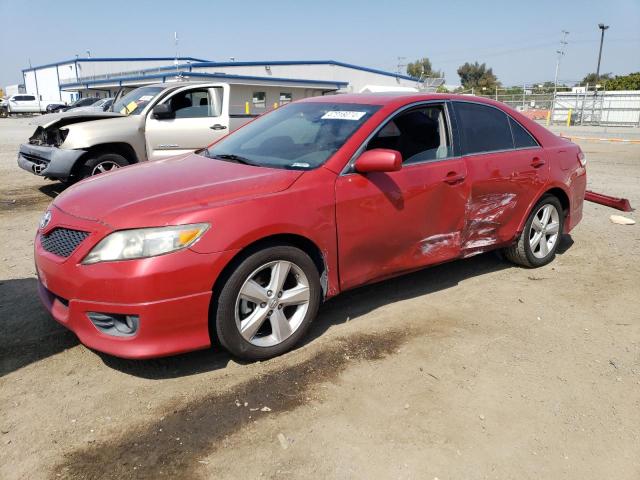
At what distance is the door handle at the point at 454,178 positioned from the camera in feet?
13.4

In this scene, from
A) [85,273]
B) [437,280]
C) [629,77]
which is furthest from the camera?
[629,77]

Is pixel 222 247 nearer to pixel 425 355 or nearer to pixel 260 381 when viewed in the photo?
pixel 260 381

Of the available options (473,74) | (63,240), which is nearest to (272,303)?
(63,240)

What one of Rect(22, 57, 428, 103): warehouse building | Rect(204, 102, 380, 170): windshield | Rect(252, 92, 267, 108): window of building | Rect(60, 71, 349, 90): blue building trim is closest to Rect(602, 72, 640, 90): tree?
Rect(22, 57, 428, 103): warehouse building

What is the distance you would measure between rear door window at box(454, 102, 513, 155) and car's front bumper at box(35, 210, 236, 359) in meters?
2.33

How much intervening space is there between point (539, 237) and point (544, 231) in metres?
0.08

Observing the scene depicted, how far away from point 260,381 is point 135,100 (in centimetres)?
727

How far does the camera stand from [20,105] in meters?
50.2

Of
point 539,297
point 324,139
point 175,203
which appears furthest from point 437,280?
point 175,203

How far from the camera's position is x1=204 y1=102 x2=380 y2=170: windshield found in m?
3.71

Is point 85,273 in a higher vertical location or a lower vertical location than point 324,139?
lower

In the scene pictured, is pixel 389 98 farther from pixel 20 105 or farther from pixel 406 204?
pixel 20 105

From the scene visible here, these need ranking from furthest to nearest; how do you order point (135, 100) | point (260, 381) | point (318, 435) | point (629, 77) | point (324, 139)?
1. point (629, 77)
2. point (135, 100)
3. point (324, 139)
4. point (260, 381)
5. point (318, 435)

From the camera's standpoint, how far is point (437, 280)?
192 inches
